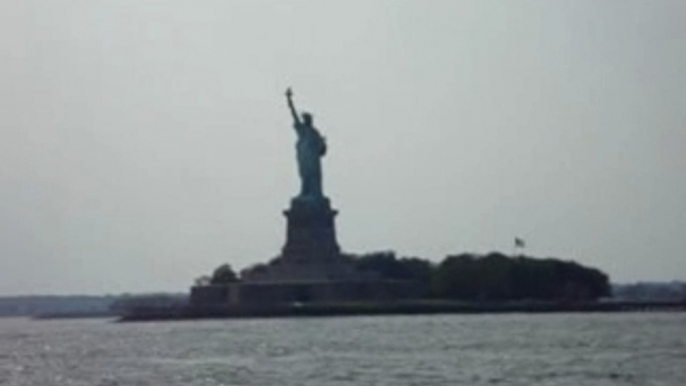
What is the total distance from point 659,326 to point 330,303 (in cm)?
2033

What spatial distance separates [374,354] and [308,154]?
4033cm

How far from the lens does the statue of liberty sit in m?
93.9

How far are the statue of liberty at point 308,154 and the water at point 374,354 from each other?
30.8 ft

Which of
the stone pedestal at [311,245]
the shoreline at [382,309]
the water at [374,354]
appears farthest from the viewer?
the stone pedestal at [311,245]

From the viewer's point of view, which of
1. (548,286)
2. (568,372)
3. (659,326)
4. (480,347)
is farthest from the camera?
(548,286)

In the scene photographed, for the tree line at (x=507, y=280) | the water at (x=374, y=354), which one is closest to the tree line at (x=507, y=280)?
the tree line at (x=507, y=280)

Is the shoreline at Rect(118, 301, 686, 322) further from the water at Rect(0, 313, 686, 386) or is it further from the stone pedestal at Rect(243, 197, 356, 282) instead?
the water at Rect(0, 313, 686, 386)

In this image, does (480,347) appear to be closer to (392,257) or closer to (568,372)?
(568,372)

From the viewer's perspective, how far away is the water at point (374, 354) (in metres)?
43.7

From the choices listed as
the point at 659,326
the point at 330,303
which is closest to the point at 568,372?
the point at 659,326

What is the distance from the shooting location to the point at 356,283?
9256 centimetres

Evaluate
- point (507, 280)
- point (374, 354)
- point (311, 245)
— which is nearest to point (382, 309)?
point (311, 245)

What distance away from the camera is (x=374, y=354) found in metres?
54.4

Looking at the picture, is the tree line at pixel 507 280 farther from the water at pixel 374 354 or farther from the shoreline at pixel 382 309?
the water at pixel 374 354
